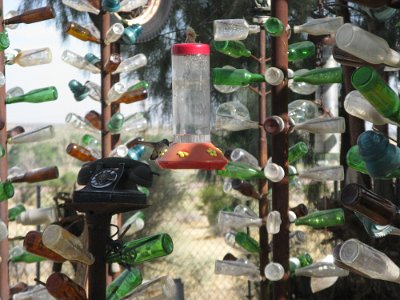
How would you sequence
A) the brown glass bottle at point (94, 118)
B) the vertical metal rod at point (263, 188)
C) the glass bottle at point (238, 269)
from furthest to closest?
the brown glass bottle at point (94, 118), the vertical metal rod at point (263, 188), the glass bottle at point (238, 269)

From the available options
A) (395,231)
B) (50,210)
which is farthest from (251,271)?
(395,231)

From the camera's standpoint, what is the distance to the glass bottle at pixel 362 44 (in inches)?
53.6

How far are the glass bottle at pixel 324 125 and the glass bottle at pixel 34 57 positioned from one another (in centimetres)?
117

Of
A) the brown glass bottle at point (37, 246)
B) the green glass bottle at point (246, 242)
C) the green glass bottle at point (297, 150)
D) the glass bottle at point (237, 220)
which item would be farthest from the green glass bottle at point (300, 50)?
the brown glass bottle at point (37, 246)

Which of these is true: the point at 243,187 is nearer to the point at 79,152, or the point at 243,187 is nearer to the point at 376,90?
the point at 79,152

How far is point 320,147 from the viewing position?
166 inches

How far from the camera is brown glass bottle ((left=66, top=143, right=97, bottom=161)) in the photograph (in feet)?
12.4

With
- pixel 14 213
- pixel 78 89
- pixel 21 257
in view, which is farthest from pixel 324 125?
pixel 14 213

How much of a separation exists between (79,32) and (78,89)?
0.30 m

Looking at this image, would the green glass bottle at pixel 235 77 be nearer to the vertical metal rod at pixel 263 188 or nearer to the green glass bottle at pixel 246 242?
the vertical metal rod at pixel 263 188

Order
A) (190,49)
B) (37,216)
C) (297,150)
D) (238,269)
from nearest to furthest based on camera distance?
(190,49)
(297,150)
(238,269)
(37,216)

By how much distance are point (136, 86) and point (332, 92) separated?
101 centimetres

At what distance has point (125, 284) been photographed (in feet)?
6.75

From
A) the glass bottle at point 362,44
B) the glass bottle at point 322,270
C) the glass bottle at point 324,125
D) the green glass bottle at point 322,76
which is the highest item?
the glass bottle at point 362,44
